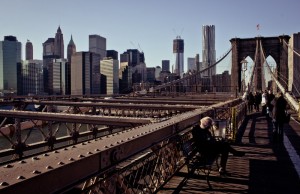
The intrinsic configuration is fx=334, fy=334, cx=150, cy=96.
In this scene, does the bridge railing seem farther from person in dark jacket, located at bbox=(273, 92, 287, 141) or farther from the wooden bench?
person in dark jacket, located at bbox=(273, 92, 287, 141)

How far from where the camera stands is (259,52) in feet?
198

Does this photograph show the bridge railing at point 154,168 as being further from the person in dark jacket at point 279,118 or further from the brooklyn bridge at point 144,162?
the person in dark jacket at point 279,118

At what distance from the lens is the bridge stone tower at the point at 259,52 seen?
59.8 metres

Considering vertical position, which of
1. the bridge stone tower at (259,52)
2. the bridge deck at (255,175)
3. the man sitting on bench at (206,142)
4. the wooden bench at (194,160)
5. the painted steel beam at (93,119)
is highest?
the bridge stone tower at (259,52)

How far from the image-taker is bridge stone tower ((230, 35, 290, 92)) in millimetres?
59806

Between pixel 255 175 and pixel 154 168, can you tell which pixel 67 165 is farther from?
pixel 255 175

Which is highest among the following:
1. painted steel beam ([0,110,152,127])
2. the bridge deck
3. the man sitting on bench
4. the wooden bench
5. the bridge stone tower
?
the bridge stone tower

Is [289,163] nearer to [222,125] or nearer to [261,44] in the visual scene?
[222,125]

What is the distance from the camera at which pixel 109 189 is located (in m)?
4.54

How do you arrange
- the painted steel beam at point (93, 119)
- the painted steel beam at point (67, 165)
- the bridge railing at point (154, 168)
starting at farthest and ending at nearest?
the painted steel beam at point (93, 119) < the bridge railing at point (154, 168) < the painted steel beam at point (67, 165)

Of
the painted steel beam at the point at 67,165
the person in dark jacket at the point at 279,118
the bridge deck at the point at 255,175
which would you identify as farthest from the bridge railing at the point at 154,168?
the person in dark jacket at the point at 279,118

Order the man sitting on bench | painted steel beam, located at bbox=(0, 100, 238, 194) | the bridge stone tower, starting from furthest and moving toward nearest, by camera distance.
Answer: the bridge stone tower, the man sitting on bench, painted steel beam, located at bbox=(0, 100, 238, 194)

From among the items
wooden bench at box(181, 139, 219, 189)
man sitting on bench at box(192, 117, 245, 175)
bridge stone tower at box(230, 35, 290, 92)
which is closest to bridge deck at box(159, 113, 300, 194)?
wooden bench at box(181, 139, 219, 189)

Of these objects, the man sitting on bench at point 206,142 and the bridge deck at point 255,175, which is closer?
the bridge deck at point 255,175
